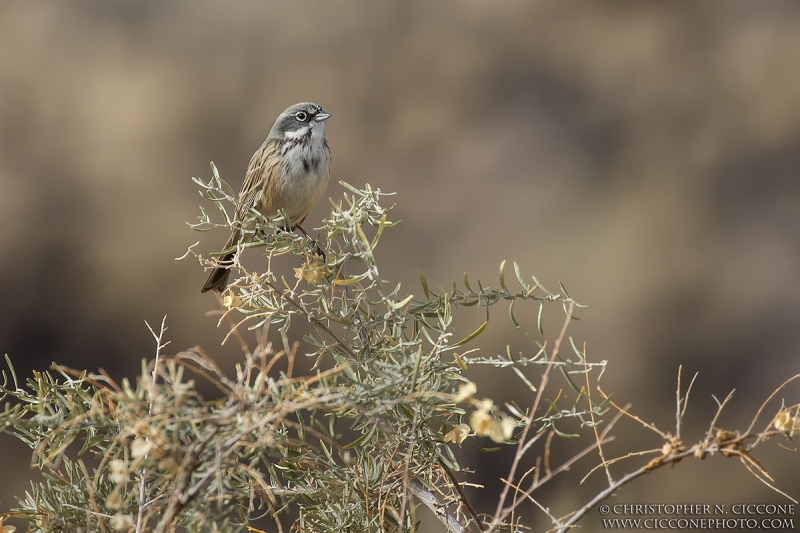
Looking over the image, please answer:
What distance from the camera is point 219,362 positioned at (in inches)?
174

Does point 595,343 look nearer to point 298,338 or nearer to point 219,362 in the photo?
point 298,338

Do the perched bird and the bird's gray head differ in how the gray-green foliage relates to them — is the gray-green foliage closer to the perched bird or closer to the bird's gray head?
the perched bird

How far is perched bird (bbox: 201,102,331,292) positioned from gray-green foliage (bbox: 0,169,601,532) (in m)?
1.28

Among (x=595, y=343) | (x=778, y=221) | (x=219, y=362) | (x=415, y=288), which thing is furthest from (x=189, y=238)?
(x=778, y=221)

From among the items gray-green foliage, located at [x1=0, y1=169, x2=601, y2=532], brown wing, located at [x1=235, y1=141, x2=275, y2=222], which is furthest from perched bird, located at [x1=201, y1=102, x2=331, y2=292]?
gray-green foliage, located at [x1=0, y1=169, x2=601, y2=532]

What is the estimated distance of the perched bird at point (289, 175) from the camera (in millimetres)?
2523

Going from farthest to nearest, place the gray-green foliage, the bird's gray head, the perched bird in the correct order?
1. the bird's gray head
2. the perched bird
3. the gray-green foliage

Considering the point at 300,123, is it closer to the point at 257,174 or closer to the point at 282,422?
the point at 257,174

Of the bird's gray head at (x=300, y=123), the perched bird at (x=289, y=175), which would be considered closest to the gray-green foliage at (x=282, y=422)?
the perched bird at (x=289, y=175)

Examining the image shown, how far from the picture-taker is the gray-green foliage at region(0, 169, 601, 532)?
0.63 meters

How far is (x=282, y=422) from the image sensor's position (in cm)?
89

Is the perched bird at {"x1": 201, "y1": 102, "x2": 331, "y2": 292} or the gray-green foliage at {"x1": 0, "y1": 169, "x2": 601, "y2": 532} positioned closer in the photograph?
the gray-green foliage at {"x1": 0, "y1": 169, "x2": 601, "y2": 532}

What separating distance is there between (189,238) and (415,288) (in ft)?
4.69

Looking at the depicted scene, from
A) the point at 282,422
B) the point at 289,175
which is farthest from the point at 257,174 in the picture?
the point at 282,422
